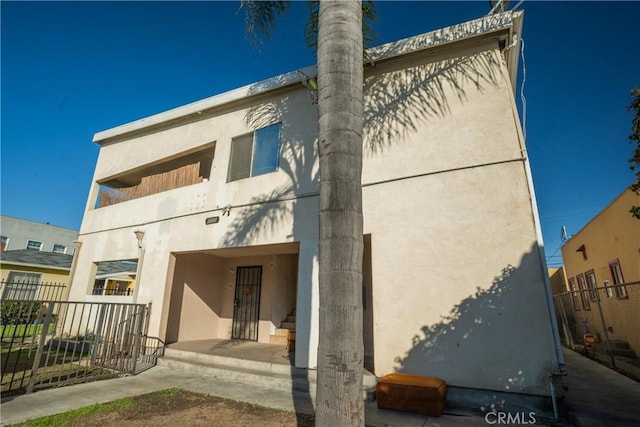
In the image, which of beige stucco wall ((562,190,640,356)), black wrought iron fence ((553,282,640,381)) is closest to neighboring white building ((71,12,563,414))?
black wrought iron fence ((553,282,640,381))

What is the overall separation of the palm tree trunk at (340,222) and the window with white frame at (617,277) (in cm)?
1194

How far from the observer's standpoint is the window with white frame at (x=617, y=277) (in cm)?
1027

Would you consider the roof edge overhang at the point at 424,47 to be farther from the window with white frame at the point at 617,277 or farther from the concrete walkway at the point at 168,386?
the window with white frame at the point at 617,277

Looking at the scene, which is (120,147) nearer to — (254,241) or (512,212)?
(254,241)

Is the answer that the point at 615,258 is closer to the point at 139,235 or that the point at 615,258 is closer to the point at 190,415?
the point at 190,415

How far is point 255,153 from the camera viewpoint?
374 inches

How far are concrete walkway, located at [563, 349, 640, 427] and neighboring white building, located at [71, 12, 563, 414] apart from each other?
67 centimetres

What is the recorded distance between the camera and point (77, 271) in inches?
461

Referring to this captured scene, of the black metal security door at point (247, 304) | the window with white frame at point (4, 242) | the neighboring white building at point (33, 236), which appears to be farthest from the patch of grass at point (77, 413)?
the window with white frame at point (4, 242)

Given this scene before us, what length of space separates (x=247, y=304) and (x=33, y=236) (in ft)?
89.9

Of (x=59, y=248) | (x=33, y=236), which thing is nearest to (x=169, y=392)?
(x=33, y=236)

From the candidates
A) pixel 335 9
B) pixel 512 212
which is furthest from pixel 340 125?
pixel 512 212

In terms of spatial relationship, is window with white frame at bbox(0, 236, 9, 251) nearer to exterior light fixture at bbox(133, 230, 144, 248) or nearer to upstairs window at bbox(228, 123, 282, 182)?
exterior light fixture at bbox(133, 230, 144, 248)

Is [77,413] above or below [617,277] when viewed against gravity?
below
